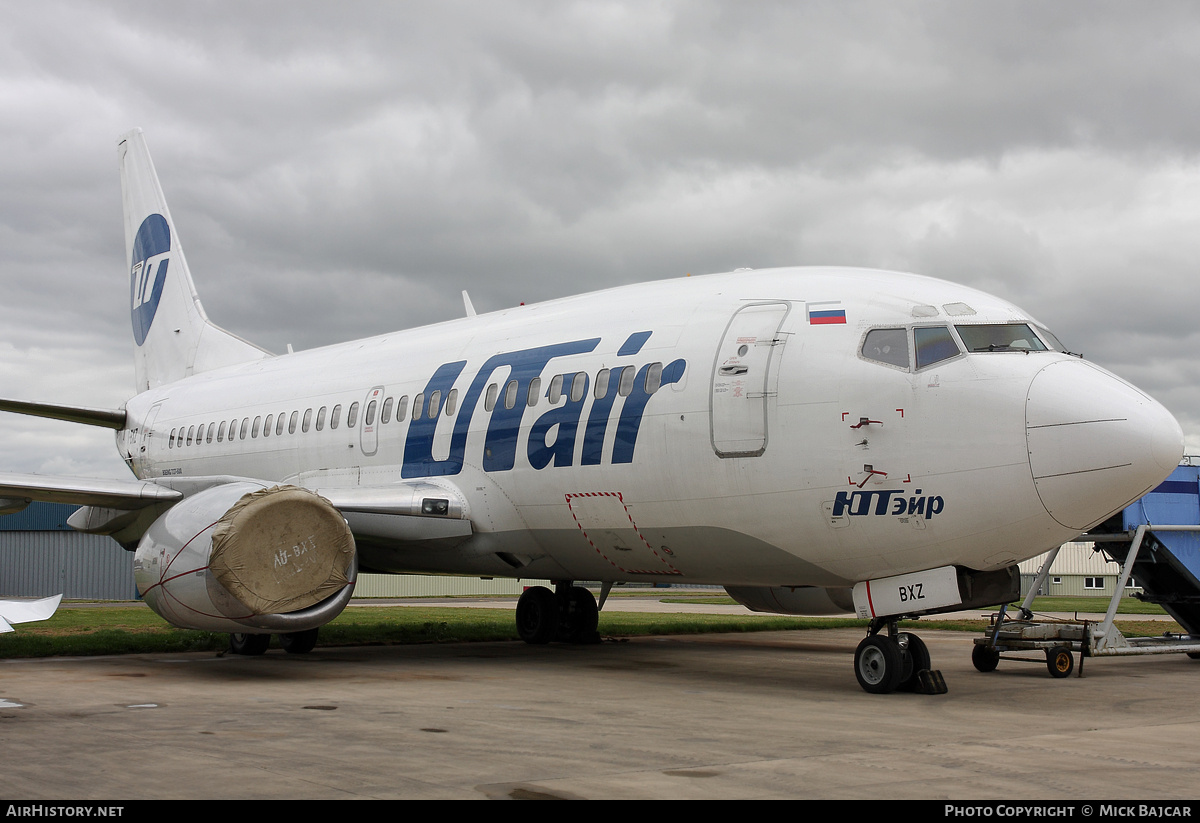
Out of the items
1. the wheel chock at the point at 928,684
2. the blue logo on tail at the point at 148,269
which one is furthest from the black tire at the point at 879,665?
the blue logo on tail at the point at 148,269

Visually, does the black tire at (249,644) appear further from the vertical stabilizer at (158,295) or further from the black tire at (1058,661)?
the black tire at (1058,661)

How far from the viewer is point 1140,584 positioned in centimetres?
1510

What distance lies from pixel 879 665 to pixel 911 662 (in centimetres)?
30

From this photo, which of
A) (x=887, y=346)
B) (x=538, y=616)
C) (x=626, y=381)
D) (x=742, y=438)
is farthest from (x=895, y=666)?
(x=538, y=616)

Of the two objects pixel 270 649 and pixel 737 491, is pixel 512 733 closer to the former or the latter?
pixel 737 491

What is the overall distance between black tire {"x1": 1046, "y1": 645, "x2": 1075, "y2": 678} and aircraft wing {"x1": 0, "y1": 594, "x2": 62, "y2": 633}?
10265mm

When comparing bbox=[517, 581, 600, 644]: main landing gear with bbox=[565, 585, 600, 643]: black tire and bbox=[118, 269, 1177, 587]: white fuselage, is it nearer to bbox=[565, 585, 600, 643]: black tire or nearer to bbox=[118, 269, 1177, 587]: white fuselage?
bbox=[565, 585, 600, 643]: black tire

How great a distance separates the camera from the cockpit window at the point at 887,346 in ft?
32.7

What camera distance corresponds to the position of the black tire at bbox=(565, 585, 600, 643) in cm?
1680

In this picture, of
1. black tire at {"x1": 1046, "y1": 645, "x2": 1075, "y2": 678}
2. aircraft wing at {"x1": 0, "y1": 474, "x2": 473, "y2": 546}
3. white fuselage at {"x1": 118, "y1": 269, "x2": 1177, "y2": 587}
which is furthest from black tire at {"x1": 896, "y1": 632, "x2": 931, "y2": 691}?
aircraft wing at {"x1": 0, "y1": 474, "x2": 473, "y2": 546}

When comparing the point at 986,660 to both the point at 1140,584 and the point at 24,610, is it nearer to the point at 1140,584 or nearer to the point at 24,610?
the point at 1140,584

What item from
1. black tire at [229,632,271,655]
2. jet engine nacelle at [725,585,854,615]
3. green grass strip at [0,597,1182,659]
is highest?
jet engine nacelle at [725,585,854,615]

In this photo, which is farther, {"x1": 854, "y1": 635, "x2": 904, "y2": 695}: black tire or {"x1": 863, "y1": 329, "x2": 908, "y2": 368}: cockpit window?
{"x1": 854, "y1": 635, "x2": 904, "y2": 695}: black tire

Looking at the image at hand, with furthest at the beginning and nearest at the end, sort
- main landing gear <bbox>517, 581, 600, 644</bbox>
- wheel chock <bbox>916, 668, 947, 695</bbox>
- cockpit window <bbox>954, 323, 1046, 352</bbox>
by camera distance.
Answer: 1. main landing gear <bbox>517, 581, 600, 644</bbox>
2. wheel chock <bbox>916, 668, 947, 695</bbox>
3. cockpit window <bbox>954, 323, 1046, 352</bbox>
